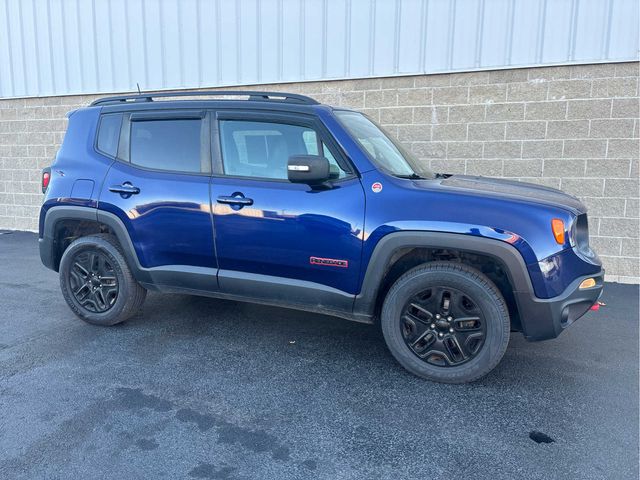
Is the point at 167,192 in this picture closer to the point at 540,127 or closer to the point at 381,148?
the point at 381,148

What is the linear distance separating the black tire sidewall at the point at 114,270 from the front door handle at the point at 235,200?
1.16m

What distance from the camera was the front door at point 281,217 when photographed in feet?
Answer: 10.6

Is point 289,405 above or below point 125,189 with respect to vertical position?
below

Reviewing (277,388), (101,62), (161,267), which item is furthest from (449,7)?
(101,62)

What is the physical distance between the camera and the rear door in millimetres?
3623

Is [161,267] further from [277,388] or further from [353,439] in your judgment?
[353,439]

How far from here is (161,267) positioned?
3.82m

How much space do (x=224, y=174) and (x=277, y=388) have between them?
1.62 m

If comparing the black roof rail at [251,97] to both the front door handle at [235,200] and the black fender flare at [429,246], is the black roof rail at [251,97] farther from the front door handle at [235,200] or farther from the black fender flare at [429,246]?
the black fender flare at [429,246]

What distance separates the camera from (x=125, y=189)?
12.5 feet

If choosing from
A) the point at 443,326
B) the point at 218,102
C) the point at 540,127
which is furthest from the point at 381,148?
the point at 540,127

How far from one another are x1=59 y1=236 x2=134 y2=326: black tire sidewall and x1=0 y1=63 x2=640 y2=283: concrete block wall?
3.99 metres

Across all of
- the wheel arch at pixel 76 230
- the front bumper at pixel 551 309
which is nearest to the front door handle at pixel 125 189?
the wheel arch at pixel 76 230

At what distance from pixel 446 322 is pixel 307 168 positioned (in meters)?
1.38
